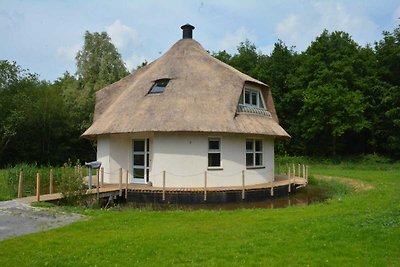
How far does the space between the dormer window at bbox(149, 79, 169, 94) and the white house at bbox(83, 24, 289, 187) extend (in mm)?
32

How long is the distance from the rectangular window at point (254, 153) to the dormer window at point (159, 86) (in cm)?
523

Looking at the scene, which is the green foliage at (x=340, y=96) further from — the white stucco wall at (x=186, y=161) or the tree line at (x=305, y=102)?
the white stucco wall at (x=186, y=161)

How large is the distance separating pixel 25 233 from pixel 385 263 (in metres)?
8.12

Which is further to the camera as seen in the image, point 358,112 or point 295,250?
point 358,112

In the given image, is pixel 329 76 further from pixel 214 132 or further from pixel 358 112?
pixel 214 132

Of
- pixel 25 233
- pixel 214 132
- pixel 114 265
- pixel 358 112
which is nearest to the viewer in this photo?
pixel 114 265

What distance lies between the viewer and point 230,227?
36.7 ft

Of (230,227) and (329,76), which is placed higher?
(329,76)

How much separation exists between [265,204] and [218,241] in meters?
9.34

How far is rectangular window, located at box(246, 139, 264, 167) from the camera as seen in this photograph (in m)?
21.7

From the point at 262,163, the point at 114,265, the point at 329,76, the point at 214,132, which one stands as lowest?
the point at 114,265

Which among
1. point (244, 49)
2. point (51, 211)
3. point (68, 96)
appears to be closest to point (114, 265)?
point (51, 211)

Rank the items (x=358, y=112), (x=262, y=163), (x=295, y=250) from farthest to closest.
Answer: (x=358, y=112), (x=262, y=163), (x=295, y=250)

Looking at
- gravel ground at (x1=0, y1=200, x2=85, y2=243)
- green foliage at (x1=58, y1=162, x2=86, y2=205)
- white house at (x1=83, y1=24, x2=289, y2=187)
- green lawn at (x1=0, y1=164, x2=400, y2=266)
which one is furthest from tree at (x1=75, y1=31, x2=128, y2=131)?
green lawn at (x1=0, y1=164, x2=400, y2=266)
